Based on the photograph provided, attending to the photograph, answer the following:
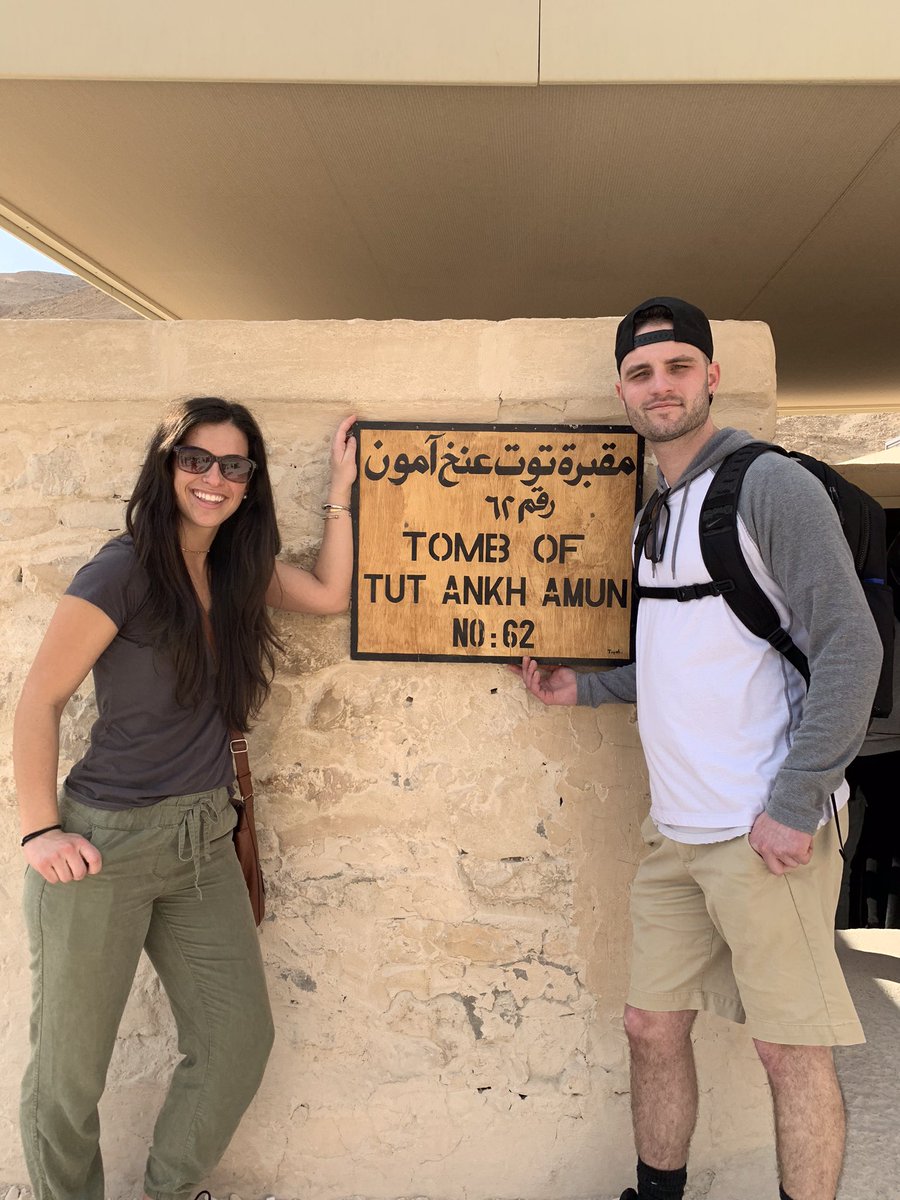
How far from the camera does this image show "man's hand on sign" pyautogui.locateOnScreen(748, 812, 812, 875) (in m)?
1.74

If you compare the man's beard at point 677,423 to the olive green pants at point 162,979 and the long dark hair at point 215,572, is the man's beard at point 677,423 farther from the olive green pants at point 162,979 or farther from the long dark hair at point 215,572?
the olive green pants at point 162,979

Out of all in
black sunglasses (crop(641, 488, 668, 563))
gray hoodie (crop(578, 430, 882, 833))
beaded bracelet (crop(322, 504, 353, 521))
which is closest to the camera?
gray hoodie (crop(578, 430, 882, 833))

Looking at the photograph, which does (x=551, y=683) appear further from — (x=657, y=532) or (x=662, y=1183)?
(x=662, y=1183)

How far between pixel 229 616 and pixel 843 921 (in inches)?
144

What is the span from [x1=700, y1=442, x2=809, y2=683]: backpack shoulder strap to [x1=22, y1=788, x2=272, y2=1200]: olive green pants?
4.03 ft

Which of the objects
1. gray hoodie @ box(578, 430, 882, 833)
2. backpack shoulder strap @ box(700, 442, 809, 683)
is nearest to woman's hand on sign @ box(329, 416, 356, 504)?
backpack shoulder strap @ box(700, 442, 809, 683)

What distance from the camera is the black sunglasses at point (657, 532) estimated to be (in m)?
2.01

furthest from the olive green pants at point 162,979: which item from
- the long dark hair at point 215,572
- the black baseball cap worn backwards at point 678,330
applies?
the black baseball cap worn backwards at point 678,330

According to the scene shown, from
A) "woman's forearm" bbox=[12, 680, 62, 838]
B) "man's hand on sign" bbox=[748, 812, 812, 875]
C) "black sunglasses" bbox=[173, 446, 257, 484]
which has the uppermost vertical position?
"black sunglasses" bbox=[173, 446, 257, 484]

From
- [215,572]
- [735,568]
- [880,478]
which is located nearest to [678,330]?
[735,568]

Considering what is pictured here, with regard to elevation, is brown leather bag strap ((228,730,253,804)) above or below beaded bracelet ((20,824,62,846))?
above

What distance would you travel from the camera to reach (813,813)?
1.73m

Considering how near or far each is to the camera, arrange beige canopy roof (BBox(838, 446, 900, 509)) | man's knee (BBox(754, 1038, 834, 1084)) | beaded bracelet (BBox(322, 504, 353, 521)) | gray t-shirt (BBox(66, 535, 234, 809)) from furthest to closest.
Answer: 1. beige canopy roof (BBox(838, 446, 900, 509))
2. beaded bracelet (BBox(322, 504, 353, 521))
3. gray t-shirt (BBox(66, 535, 234, 809))
4. man's knee (BBox(754, 1038, 834, 1084))

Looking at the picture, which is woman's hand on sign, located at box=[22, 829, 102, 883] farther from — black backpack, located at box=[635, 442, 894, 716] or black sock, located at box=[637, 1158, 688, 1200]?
black sock, located at box=[637, 1158, 688, 1200]
